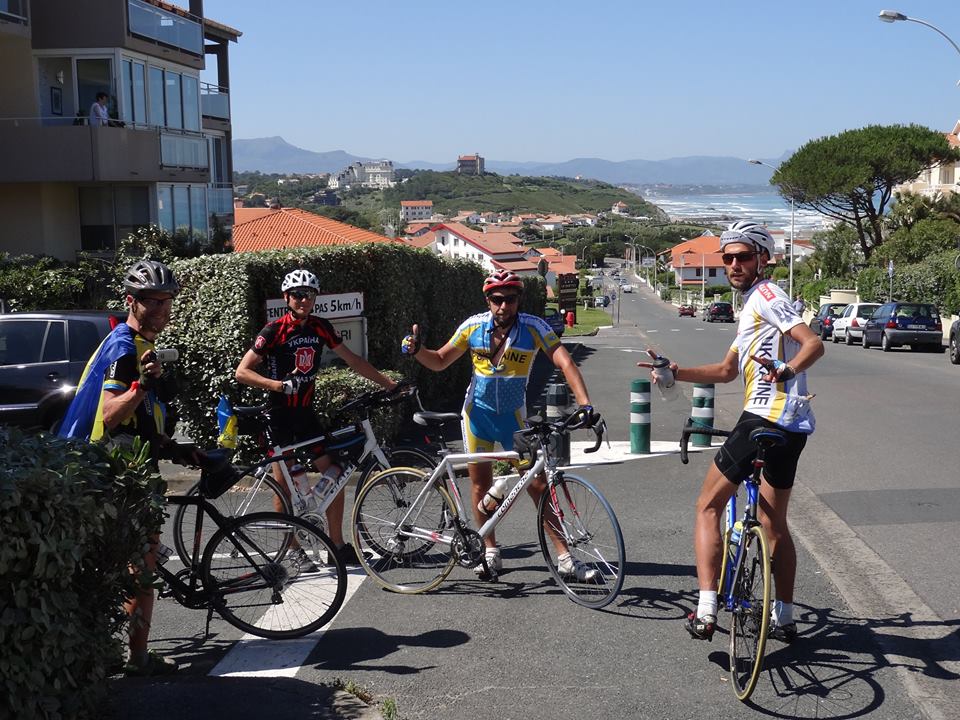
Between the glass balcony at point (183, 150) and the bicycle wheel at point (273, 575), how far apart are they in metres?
23.3

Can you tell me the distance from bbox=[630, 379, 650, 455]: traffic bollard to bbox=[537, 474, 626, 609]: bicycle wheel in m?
5.31

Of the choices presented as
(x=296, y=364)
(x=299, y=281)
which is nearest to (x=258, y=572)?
(x=296, y=364)

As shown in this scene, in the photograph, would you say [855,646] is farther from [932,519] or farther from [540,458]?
[932,519]

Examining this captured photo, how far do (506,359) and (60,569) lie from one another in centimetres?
326

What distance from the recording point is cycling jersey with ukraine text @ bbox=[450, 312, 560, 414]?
21.7 ft

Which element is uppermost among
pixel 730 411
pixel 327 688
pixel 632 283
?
pixel 327 688

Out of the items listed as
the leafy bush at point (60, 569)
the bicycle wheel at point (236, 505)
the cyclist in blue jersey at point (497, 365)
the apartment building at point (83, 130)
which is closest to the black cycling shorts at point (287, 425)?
the bicycle wheel at point (236, 505)

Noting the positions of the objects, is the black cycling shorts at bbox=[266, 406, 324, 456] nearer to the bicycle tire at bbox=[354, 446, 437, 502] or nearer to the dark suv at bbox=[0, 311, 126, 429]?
the bicycle tire at bbox=[354, 446, 437, 502]

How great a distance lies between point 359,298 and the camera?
43.1ft

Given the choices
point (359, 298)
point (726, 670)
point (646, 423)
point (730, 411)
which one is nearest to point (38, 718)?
point (726, 670)

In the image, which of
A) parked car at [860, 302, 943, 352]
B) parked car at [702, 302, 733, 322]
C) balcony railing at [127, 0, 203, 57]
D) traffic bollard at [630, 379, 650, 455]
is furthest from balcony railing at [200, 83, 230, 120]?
parked car at [702, 302, 733, 322]

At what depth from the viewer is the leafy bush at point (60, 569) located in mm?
3688

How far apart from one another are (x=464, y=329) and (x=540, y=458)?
40.4 inches

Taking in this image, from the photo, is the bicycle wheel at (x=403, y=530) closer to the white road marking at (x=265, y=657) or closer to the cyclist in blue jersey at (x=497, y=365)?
the cyclist in blue jersey at (x=497, y=365)
